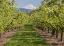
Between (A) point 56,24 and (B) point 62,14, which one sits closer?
(B) point 62,14

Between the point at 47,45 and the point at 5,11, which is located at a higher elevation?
the point at 5,11

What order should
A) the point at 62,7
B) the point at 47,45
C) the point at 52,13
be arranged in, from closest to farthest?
the point at 47,45
the point at 62,7
the point at 52,13

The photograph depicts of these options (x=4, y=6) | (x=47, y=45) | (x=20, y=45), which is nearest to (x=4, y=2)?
(x=4, y=6)

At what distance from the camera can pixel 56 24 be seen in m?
44.3

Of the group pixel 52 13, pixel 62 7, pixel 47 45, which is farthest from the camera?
pixel 52 13

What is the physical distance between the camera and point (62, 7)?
1652 inches

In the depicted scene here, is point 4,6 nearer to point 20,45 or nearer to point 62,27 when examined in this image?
point 20,45

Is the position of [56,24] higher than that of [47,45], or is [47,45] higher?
[56,24]

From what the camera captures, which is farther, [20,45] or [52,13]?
[52,13]

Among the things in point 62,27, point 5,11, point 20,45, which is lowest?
point 20,45

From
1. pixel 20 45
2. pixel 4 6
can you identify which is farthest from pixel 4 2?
pixel 20 45

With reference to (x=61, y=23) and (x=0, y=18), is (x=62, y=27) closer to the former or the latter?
(x=61, y=23)

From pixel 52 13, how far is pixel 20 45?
31.7 ft

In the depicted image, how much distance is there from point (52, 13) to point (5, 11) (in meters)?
9.09
